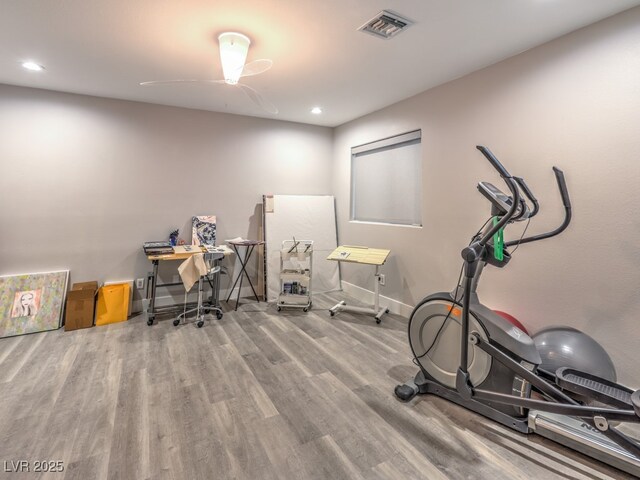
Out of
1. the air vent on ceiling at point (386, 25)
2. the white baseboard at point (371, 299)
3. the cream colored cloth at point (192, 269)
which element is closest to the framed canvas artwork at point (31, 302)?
the cream colored cloth at point (192, 269)

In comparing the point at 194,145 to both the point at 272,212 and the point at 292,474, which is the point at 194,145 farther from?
the point at 292,474

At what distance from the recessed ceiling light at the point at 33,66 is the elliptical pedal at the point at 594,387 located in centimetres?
480

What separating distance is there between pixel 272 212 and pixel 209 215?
2.91 ft

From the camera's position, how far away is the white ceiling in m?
2.03

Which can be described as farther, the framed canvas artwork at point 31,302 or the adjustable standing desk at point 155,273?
the adjustable standing desk at point 155,273

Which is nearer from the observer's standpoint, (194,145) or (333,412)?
(333,412)

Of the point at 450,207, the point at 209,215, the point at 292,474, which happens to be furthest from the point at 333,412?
the point at 209,215

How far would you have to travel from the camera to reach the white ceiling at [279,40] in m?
2.03

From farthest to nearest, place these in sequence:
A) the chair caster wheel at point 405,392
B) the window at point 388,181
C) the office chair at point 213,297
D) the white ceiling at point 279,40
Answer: the window at point 388,181, the office chair at point 213,297, the chair caster wheel at point 405,392, the white ceiling at point 279,40

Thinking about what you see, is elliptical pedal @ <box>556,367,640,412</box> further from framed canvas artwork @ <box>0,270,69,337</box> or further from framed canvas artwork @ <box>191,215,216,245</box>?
framed canvas artwork @ <box>0,270,69,337</box>

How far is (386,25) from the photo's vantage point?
7.29 ft

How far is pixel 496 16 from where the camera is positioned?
2.12 meters

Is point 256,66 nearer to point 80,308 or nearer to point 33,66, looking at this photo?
point 33,66

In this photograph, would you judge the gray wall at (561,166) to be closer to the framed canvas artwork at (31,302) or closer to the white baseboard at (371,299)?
the white baseboard at (371,299)
